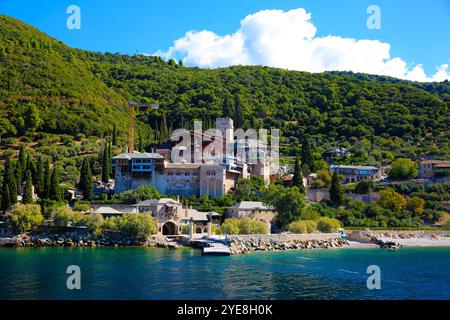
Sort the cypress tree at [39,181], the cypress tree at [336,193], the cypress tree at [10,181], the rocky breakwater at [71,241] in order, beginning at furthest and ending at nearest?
the cypress tree at [336,193] < the cypress tree at [39,181] < the cypress tree at [10,181] < the rocky breakwater at [71,241]

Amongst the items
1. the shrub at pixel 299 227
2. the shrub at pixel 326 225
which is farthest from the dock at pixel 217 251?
the shrub at pixel 326 225

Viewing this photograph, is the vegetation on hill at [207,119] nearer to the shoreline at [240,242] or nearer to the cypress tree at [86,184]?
the cypress tree at [86,184]

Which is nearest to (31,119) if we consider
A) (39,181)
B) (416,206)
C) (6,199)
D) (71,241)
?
(39,181)

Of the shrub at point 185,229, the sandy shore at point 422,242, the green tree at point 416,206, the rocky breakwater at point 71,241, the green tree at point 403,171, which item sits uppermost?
the green tree at point 403,171

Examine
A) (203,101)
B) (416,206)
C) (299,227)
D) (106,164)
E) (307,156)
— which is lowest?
(299,227)

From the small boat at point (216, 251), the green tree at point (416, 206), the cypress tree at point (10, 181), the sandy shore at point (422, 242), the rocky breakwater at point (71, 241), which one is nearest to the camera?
the small boat at point (216, 251)

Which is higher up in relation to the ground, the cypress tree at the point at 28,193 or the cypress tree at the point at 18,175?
the cypress tree at the point at 18,175

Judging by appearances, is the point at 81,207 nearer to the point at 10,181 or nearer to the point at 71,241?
the point at 71,241

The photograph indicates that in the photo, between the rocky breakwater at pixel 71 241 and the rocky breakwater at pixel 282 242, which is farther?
the rocky breakwater at pixel 71 241
